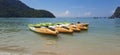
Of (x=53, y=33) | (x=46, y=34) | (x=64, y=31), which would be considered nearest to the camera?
(x=53, y=33)

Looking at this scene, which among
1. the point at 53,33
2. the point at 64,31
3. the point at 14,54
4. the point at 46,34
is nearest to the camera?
the point at 14,54

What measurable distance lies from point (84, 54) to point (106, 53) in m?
1.60

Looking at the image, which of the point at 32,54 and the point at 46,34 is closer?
the point at 32,54

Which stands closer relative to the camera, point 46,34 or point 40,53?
point 40,53

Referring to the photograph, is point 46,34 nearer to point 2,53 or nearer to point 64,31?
point 64,31

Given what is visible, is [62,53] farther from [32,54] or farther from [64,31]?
[64,31]

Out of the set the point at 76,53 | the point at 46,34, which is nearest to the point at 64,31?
the point at 46,34

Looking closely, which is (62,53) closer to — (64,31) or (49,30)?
(49,30)

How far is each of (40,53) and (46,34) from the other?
11.7 meters

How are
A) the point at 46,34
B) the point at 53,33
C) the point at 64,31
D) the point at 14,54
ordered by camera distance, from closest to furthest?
the point at 14,54, the point at 53,33, the point at 46,34, the point at 64,31

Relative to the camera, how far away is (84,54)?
15.8m

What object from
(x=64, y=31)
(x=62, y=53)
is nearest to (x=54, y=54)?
(x=62, y=53)

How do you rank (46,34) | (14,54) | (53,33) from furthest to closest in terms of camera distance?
(46,34), (53,33), (14,54)

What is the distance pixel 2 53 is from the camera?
15.7m
